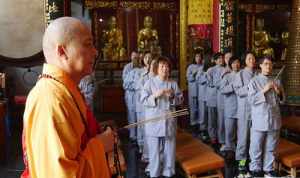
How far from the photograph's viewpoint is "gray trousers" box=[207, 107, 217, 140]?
26.8 ft

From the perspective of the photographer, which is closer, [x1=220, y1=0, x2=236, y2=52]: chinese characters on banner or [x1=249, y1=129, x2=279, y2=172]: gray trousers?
[x1=249, y1=129, x2=279, y2=172]: gray trousers

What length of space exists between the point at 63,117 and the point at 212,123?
22.3 ft

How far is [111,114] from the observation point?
35.9 ft

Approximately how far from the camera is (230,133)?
280 inches

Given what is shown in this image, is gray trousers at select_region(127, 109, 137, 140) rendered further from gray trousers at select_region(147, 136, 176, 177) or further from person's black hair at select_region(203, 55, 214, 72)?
gray trousers at select_region(147, 136, 176, 177)

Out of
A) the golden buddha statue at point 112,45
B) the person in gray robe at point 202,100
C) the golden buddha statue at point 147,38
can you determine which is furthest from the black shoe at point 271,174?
the golden buddha statue at point 112,45

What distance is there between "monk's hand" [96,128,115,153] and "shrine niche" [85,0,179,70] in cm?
939

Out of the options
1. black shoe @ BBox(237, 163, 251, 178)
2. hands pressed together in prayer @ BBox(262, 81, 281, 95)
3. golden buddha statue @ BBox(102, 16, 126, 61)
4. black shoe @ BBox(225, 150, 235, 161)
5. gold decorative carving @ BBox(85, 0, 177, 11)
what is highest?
gold decorative carving @ BBox(85, 0, 177, 11)

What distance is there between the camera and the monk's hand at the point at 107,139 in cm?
192

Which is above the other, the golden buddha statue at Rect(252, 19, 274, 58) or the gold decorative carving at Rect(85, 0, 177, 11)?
the gold decorative carving at Rect(85, 0, 177, 11)

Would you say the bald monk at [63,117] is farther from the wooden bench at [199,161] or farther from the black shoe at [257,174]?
the black shoe at [257,174]

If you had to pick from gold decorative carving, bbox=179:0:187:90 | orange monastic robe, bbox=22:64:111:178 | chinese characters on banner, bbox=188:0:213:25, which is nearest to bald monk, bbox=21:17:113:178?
orange monastic robe, bbox=22:64:111:178

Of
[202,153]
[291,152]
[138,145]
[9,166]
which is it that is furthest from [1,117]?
[291,152]

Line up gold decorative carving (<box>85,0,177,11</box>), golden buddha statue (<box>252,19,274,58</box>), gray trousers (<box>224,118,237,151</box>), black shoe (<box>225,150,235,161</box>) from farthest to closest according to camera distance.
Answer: golden buddha statue (<box>252,19,274,58</box>)
gold decorative carving (<box>85,0,177,11</box>)
gray trousers (<box>224,118,237,151</box>)
black shoe (<box>225,150,235,161</box>)
